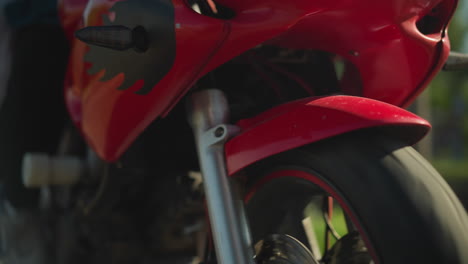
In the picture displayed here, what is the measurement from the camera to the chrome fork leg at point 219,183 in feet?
3.07

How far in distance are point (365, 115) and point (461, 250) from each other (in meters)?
0.24

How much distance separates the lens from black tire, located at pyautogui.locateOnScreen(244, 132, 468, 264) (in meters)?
0.75

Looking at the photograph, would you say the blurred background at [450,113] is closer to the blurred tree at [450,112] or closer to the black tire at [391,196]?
the blurred tree at [450,112]

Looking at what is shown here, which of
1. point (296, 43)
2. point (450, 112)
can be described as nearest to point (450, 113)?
point (450, 112)

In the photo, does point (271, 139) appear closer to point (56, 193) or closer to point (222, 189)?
point (222, 189)

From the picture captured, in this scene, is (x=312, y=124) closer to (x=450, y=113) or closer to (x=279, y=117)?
(x=279, y=117)

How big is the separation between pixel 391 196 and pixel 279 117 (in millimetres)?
238

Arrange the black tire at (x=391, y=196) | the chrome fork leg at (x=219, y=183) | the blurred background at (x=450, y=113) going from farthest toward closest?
the blurred background at (x=450, y=113) < the chrome fork leg at (x=219, y=183) < the black tire at (x=391, y=196)

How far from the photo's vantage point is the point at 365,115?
0.83 meters

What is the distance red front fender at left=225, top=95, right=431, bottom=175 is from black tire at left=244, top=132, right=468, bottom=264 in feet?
0.11

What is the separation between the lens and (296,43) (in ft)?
3.59

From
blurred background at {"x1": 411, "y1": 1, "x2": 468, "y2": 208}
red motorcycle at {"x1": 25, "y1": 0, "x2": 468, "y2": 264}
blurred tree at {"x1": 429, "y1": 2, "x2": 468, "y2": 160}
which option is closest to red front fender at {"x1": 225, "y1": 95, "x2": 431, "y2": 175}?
red motorcycle at {"x1": 25, "y1": 0, "x2": 468, "y2": 264}

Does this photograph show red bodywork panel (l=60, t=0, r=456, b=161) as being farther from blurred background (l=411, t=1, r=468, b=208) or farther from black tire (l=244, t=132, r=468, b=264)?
blurred background (l=411, t=1, r=468, b=208)

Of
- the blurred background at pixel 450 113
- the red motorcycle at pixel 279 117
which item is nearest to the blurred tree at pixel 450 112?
the blurred background at pixel 450 113
